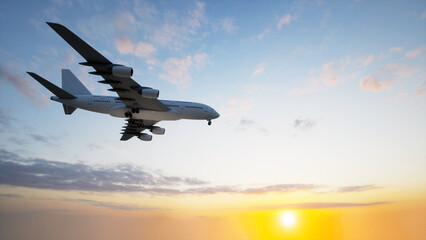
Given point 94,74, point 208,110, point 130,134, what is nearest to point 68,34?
point 94,74

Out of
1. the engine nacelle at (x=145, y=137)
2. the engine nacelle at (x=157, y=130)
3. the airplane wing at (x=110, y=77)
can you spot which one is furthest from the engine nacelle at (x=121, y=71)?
the engine nacelle at (x=145, y=137)

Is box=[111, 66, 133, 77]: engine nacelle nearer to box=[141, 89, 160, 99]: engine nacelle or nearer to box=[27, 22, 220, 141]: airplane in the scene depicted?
box=[27, 22, 220, 141]: airplane

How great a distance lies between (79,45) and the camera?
76.3 ft

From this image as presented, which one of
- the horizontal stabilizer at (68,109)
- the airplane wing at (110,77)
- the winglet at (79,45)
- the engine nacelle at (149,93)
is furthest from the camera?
the horizontal stabilizer at (68,109)

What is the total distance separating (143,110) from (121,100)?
321 cm

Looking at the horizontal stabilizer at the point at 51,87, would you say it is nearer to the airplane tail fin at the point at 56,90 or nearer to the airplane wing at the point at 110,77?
the airplane tail fin at the point at 56,90

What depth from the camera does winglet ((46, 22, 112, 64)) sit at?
2122cm

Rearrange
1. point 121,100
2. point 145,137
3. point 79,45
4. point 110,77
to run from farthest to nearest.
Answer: point 145,137
point 121,100
point 110,77
point 79,45

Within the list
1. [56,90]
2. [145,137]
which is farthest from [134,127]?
[56,90]

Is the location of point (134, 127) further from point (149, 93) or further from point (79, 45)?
point (79, 45)

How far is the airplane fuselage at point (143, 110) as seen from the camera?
33.0 meters

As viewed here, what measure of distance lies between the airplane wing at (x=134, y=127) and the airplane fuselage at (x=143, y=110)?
104 inches

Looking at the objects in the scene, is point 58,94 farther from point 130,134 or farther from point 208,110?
point 208,110

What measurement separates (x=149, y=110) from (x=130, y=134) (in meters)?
11.4
